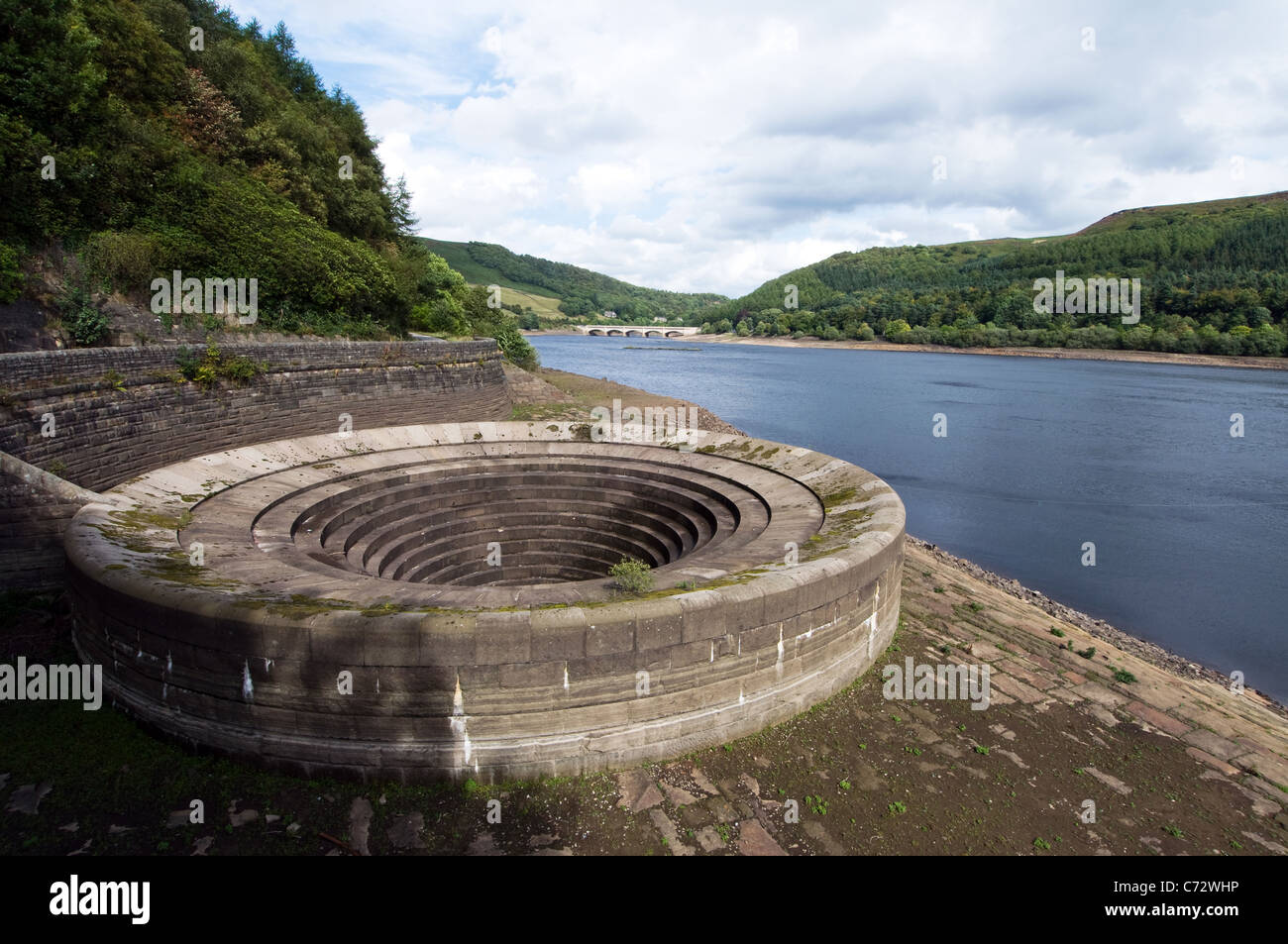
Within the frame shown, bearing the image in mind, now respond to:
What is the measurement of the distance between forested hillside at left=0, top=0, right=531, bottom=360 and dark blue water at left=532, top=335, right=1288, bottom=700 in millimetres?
23081

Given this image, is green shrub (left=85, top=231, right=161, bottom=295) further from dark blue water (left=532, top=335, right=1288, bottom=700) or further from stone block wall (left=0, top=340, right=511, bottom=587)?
dark blue water (left=532, top=335, right=1288, bottom=700)

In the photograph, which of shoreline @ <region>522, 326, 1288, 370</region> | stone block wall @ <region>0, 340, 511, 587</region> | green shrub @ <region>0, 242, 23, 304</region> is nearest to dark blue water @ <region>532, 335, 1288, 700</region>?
shoreline @ <region>522, 326, 1288, 370</region>

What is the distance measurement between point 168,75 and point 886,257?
505 ft

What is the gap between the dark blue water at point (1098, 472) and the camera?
60.1 ft

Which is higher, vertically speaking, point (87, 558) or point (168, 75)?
point (168, 75)

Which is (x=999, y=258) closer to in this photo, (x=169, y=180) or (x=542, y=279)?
(x=542, y=279)

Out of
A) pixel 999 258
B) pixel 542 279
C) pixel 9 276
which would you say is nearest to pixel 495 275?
pixel 542 279

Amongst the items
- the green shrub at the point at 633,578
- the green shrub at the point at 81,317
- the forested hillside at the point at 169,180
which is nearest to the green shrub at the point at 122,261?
the forested hillside at the point at 169,180

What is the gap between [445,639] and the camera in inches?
236

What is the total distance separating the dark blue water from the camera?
60.1 ft

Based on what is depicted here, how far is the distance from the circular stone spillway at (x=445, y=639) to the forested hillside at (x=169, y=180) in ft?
38.1
